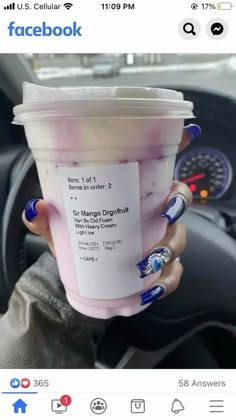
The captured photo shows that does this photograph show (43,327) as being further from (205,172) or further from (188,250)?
(205,172)

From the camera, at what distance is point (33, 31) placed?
55cm

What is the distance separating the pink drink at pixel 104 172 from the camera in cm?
39

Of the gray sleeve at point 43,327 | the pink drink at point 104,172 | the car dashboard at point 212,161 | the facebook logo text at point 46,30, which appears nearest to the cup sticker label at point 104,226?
the pink drink at point 104,172

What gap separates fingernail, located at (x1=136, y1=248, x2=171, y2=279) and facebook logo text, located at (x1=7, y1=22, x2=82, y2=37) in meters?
0.28

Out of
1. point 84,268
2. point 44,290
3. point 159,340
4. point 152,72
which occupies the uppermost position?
point 152,72

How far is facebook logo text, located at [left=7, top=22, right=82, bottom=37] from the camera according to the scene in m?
0.54

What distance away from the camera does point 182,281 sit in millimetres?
622
